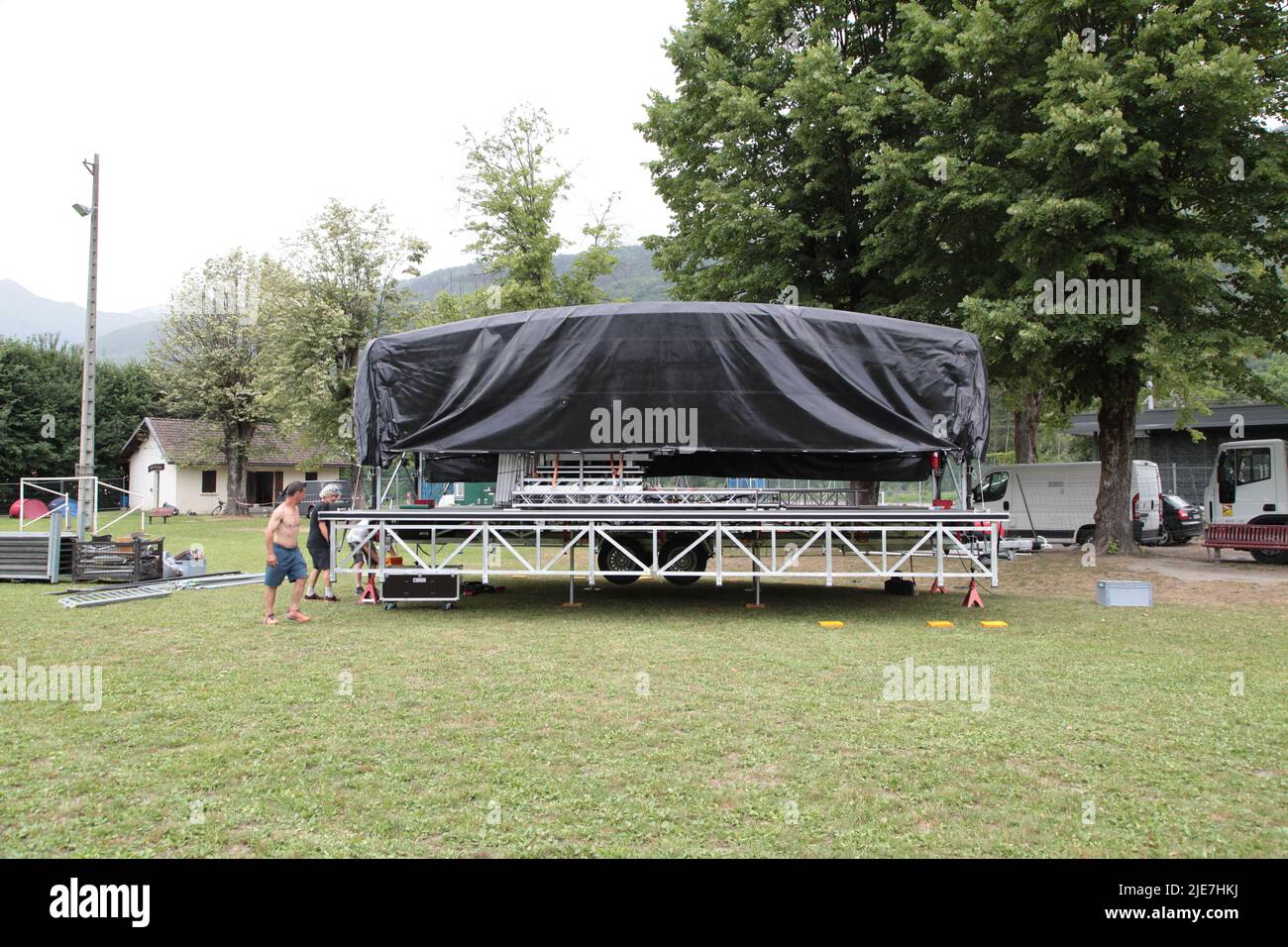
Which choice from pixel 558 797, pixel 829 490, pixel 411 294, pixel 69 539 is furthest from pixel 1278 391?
pixel 411 294

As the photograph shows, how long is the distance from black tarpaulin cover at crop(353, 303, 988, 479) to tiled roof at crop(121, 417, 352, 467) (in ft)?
101

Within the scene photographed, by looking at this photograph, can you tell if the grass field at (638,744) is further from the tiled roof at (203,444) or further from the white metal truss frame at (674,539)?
the tiled roof at (203,444)

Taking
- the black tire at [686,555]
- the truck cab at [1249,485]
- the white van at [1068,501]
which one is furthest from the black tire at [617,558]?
the truck cab at [1249,485]

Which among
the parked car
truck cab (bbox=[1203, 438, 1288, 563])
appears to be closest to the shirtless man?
truck cab (bbox=[1203, 438, 1288, 563])

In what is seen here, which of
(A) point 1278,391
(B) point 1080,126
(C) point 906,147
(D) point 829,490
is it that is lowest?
(D) point 829,490

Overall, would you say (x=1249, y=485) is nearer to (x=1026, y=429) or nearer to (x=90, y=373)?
(x=1026, y=429)

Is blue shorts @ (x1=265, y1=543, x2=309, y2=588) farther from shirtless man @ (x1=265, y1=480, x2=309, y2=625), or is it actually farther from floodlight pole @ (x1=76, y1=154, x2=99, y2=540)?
floodlight pole @ (x1=76, y1=154, x2=99, y2=540)

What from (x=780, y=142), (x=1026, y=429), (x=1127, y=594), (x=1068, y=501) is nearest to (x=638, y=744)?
(x=1127, y=594)

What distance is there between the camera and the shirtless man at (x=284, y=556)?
9367 mm

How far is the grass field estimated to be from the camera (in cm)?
363

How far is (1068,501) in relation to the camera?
20.4 metres
